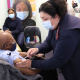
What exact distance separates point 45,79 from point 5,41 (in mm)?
514

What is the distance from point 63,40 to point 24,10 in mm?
3126

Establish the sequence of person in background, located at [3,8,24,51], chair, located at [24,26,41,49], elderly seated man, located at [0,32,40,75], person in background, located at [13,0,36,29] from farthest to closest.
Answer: person in background, located at [13,0,36,29] < person in background, located at [3,8,24,51] < chair, located at [24,26,41,49] < elderly seated man, located at [0,32,40,75]

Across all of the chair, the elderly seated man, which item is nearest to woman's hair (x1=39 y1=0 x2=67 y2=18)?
the elderly seated man

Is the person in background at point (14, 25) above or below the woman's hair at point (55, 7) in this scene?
below

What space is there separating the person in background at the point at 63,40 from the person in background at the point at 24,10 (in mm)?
2796

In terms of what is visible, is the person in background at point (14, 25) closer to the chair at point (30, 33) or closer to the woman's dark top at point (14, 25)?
the woman's dark top at point (14, 25)

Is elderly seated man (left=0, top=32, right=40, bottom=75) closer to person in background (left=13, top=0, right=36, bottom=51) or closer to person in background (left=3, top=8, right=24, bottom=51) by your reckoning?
person in background (left=3, top=8, right=24, bottom=51)

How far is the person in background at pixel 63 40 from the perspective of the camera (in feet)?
2.69

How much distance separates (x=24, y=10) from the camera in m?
3.69

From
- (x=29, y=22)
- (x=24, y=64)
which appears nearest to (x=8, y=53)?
(x=24, y=64)

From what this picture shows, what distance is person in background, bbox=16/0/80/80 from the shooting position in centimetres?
82

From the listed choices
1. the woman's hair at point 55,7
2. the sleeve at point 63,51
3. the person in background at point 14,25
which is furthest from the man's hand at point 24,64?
the person in background at point 14,25

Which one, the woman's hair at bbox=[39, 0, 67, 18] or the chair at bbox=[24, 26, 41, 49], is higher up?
the woman's hair at bbox=[39, 0, 67, 18]

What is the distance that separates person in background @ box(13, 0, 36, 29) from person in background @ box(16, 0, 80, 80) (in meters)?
2.80
